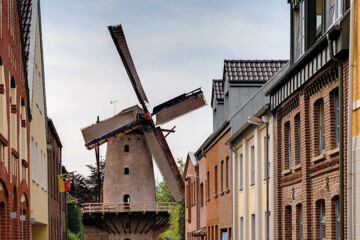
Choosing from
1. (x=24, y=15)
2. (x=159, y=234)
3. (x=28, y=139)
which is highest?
(x=24, y=15)

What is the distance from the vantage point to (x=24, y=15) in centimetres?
3269

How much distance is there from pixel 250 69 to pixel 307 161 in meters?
15.9

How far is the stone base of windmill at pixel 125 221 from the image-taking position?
7725cm

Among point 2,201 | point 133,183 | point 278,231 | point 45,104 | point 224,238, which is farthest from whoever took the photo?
point 133,183

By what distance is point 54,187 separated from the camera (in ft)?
149

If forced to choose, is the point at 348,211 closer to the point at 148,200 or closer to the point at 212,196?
the point at 212,196

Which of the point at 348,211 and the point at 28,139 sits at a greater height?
the point at 28,139

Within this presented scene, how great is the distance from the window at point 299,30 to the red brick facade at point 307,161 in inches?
52.7

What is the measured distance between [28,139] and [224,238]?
1339cm

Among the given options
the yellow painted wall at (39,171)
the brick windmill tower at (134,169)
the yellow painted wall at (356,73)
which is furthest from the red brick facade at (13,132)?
the brick windmill tower at (134,169)

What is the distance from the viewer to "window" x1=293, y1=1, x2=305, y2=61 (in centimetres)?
2514

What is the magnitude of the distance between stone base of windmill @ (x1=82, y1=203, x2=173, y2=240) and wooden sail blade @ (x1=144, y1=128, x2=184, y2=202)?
21.3ft

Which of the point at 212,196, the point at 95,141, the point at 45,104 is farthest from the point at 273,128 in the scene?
the point at 95,141

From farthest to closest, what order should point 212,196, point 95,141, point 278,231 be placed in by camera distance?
point 95,141 < point 212,196 < point 278,231
